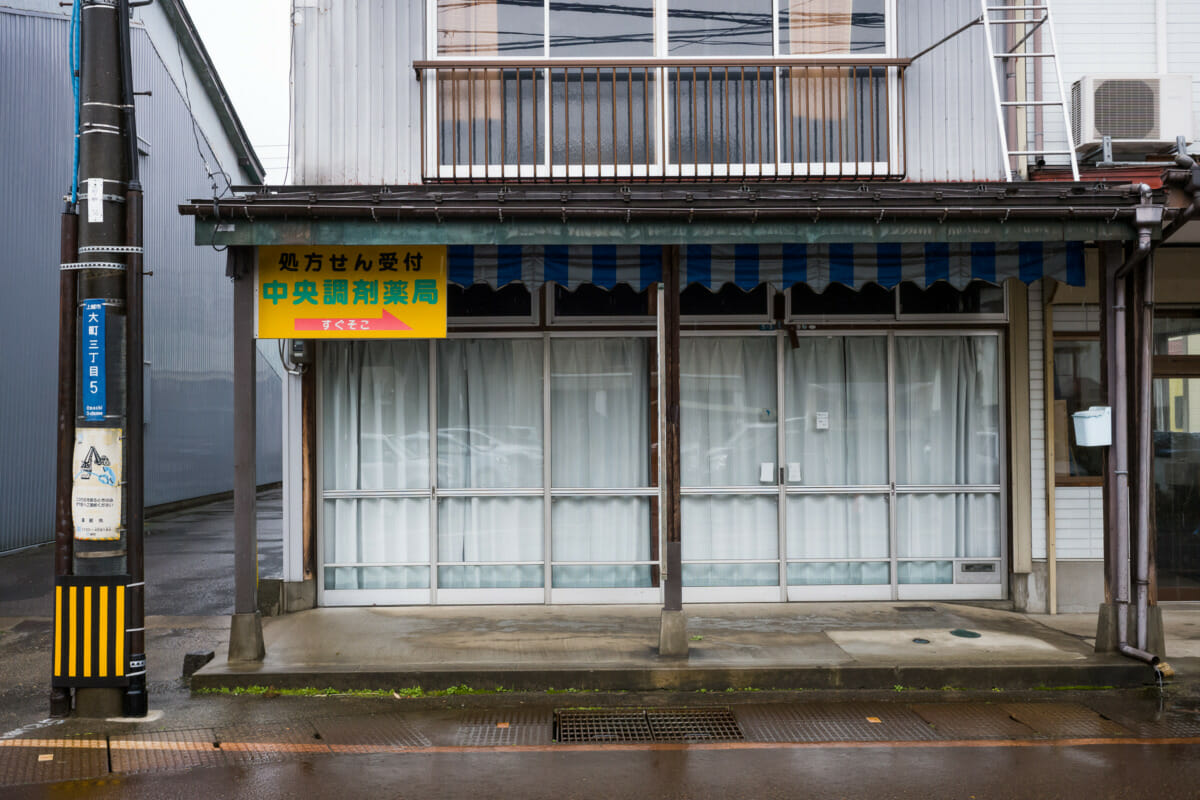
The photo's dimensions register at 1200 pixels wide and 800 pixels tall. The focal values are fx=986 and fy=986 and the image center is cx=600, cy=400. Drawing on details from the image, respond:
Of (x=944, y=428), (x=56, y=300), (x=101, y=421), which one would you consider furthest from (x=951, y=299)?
(x=56, y=300)

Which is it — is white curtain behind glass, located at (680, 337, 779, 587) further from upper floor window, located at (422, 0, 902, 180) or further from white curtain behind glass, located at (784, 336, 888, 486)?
upper floor window, located at (422, 0, 902, 180)

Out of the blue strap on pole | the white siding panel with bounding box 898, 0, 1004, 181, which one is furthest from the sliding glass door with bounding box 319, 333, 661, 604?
the white siding panel with bounding box 898, 0, 1004, 181

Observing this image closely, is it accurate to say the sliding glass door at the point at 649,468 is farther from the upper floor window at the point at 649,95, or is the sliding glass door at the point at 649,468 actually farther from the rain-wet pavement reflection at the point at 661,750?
the rain-wet pavement reflection at the point at 661,750

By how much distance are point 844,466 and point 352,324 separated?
5111 millimetres

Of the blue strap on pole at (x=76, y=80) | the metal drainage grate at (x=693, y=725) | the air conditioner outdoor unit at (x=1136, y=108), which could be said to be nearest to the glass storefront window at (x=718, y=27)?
the air conditioner outdoor unit at (x=1136, y=108)

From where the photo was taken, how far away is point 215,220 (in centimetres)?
758

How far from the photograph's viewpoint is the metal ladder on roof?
9.01 m

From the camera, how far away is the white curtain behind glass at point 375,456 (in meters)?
9.84

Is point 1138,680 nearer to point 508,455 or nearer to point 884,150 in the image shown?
point 884,150

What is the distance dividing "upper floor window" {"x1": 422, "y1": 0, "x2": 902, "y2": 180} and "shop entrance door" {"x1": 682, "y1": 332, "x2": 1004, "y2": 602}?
73.3 inches

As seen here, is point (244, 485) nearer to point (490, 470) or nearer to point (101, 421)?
point (101, 421)

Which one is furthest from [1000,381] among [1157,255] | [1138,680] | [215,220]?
[215,220]

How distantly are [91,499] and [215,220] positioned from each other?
7.49 feet

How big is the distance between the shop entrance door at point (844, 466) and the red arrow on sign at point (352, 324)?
3.16m
